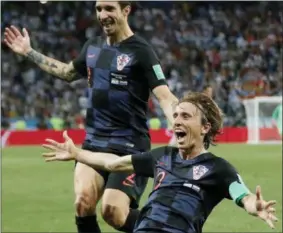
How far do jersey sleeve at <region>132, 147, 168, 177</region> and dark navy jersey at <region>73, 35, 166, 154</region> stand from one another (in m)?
1.54

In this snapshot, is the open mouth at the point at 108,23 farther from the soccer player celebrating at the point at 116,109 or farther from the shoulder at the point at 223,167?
the shoulder at the point at 223,167

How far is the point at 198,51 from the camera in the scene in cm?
3719

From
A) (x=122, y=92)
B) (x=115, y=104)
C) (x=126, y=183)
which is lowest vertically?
(x=126, y=183)

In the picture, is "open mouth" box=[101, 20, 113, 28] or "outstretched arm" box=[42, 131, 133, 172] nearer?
"outstretched arm" box=[42, 131, 133, 172]

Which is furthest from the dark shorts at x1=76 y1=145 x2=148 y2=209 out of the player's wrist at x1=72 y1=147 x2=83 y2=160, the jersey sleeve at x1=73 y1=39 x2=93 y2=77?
the player's wrist at x1=72 y1=147 x2=83 y2=160

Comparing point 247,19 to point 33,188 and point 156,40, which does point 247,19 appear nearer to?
point 156,40

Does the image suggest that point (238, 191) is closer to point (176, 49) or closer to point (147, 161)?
point (147, 161)

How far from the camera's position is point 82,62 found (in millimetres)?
7988

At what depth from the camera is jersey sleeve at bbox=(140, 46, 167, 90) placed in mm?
7457

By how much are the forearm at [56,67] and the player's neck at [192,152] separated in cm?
261

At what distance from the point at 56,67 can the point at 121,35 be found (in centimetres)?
94

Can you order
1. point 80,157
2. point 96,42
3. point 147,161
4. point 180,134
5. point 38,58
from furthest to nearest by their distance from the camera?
1. point 38,58
2. point 96,42
3. point 80,157
4. point 147,161
5. point 180,134

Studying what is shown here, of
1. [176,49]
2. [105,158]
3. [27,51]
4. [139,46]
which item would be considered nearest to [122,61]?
[139,46]

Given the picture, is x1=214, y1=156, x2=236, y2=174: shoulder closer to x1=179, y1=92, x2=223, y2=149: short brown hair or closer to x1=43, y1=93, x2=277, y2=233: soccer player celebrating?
x1=43, y1=93, x2=277, y2=233: soccer player celebrating
